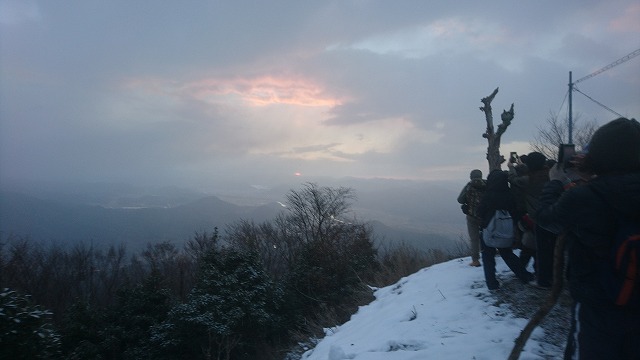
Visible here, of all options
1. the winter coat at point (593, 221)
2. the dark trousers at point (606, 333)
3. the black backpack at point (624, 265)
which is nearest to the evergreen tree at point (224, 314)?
the dark trousers at point (606, 333)

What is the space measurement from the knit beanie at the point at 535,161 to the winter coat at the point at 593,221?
110 inches

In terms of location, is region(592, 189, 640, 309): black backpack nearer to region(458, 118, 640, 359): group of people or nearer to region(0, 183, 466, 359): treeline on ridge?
region(458, 118, 640, 359): group of people

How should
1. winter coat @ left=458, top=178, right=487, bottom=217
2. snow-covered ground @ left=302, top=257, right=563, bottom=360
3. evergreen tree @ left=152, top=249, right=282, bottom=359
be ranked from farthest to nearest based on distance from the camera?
evergreen tree @ left=152, top=249, right=282, bottom=359, winter coat @ left=458, top=178, right=487, bottom=217, snow-covered ground @ left=302, top=257, right=563, bottom=360

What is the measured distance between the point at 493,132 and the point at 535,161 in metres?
6.66

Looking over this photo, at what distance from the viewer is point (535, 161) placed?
5199 mm

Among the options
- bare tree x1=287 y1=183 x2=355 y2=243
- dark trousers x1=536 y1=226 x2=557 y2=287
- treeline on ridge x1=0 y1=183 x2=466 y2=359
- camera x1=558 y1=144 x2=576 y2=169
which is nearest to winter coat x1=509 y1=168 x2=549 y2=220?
dark trousers x1=536 y1=226 x2=557 y2=287

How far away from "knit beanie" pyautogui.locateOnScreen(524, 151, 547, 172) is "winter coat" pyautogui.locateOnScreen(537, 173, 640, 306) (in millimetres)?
2788

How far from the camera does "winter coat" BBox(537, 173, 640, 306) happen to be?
237 centimetres

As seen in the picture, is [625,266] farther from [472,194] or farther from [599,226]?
[472,194]

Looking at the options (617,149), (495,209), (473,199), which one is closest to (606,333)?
(617,149)

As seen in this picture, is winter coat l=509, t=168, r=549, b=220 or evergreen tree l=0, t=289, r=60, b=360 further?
evergreen tree l=0, t=289, r=60, b=360

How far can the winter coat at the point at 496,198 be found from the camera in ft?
18.3

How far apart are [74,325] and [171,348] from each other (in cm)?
518

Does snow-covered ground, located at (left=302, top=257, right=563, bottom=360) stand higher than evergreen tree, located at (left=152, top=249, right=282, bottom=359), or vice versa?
snow-covered ground, located at (left=302, top=257, right=563, bottom=360)
